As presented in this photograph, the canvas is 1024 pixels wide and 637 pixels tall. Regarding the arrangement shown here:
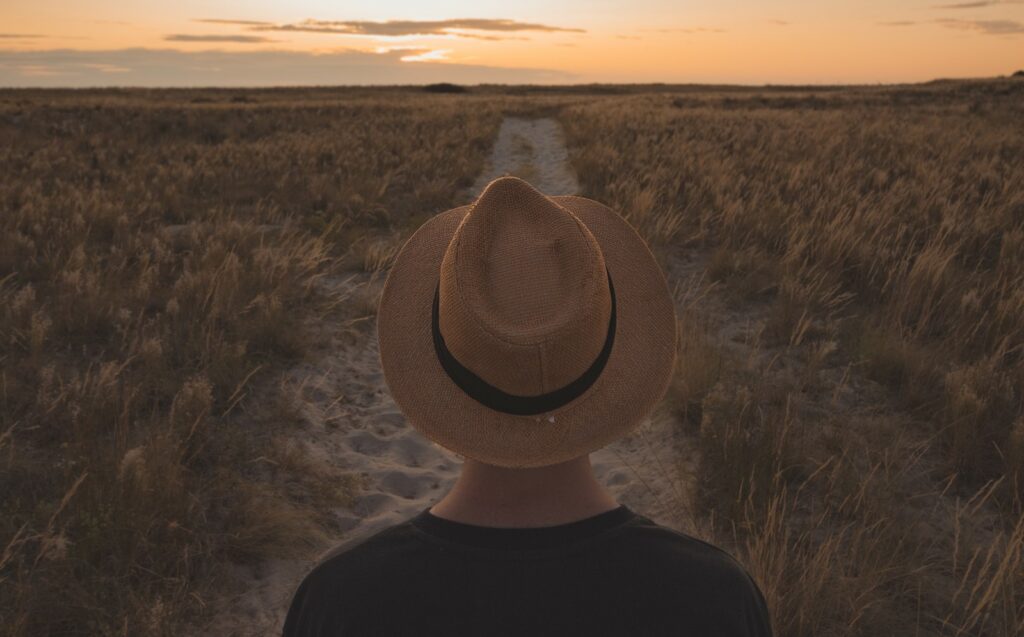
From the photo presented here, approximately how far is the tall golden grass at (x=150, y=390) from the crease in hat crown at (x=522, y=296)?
1.93m

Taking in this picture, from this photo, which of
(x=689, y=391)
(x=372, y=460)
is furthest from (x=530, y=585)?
(x=689, y=391)

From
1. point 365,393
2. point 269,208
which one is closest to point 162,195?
point 269,208

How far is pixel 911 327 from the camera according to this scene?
536 centimetres

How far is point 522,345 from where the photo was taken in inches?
47.5

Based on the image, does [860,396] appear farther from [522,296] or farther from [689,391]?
[522,296]

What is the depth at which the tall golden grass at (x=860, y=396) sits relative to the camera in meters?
2.73

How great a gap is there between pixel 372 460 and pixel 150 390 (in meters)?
1.42

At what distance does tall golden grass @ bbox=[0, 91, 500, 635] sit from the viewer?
281 cm

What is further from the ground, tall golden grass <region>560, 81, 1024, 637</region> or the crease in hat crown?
the crease in hat crown

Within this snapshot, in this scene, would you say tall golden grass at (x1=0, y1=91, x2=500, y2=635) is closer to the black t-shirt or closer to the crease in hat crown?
the black t-shirt

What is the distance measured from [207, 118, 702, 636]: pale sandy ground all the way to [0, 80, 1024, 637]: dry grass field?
0.12 meters

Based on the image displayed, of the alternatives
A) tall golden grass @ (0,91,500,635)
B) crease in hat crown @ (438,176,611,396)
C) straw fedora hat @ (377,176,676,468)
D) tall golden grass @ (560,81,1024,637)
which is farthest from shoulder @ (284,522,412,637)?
tall golden grass @ (560,81,1024,637)

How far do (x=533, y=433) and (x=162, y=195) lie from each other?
35.2 feet

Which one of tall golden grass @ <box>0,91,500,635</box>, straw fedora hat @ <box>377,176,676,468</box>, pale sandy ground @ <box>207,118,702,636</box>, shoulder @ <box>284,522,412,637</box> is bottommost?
pale sandy ground @ <box>207,118,702,636</box>
